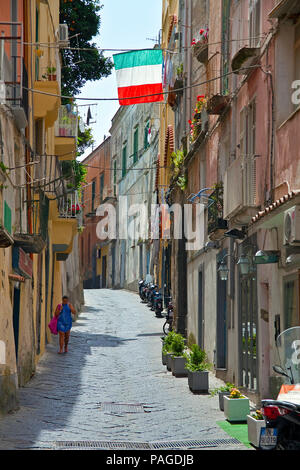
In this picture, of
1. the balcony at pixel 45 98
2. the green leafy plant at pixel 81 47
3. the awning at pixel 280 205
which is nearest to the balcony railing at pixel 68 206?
the balcony at pixel 45 98

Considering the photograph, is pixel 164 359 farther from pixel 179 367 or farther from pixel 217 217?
pixel 217 217

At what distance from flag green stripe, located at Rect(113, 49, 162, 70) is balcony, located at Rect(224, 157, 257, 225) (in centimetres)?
346

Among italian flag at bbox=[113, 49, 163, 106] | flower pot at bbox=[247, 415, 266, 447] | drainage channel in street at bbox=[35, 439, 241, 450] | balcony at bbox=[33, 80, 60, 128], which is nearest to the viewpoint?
flower pot at bbox=[247, 415, 266, 447]

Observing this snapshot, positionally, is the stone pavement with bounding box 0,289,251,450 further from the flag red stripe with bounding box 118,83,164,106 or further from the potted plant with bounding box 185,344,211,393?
the flag red stripe with bounding box 118,83,164,106

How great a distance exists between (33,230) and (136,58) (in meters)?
4.43

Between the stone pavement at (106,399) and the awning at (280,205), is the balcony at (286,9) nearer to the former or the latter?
the awning at (280,205)

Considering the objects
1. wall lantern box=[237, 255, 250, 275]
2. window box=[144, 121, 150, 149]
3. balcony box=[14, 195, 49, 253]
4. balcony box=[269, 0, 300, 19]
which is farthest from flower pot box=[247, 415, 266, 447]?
window box=[144, 121, 150, 149]

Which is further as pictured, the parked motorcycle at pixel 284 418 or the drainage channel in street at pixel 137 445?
the drainage channel in street at pixel 137 445

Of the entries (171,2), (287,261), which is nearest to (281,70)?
(287,261)

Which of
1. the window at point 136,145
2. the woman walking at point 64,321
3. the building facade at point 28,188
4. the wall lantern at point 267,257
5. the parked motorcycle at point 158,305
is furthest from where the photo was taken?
the window at point 136,145

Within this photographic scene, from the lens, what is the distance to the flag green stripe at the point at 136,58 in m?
17.4

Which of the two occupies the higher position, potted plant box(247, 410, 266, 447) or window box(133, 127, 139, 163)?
window box(133, 127, 139, 163)

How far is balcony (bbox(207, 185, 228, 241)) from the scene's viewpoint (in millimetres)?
17562

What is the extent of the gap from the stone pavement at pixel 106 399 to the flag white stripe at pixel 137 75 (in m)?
6.14
